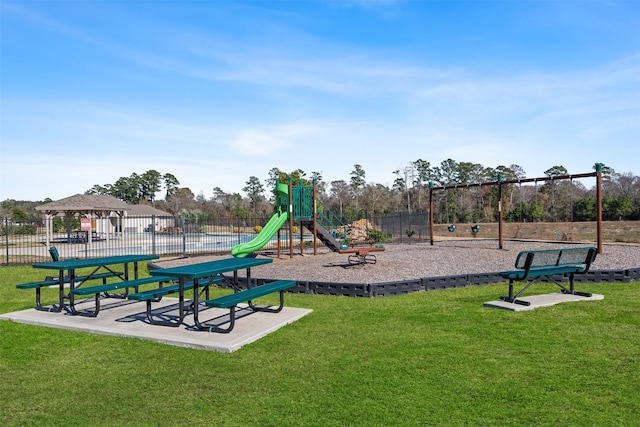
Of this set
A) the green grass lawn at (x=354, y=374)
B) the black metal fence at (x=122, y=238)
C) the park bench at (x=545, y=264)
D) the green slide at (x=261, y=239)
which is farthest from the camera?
the black metal fence at (x=122, y=238)

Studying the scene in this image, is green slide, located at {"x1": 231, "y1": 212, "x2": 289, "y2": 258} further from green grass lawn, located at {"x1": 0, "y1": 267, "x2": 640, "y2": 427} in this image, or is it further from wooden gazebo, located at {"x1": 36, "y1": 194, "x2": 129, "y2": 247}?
wooden gazebo, located at {"x1": 36, "y1": 194, "x2": 129, "y2": 247}

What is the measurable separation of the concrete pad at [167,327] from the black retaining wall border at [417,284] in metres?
1.62

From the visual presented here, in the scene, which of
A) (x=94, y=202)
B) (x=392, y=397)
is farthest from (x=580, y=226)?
(x=94, y=202)

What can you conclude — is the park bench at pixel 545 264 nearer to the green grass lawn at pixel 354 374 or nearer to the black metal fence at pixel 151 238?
the green grass lawn at pixel 354 374

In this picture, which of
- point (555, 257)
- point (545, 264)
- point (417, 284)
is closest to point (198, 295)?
point (417, 284)

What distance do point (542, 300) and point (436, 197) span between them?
141ft

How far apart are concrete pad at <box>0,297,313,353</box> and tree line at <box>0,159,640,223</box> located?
86.6 ft

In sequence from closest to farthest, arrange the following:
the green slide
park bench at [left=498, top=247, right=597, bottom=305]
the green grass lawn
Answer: the green grass lawn
park bench at [left=498, top=247, right=597, bottom=305]
the green slide

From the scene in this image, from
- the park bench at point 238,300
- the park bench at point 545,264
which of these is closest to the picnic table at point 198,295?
the park bench at point 238,300

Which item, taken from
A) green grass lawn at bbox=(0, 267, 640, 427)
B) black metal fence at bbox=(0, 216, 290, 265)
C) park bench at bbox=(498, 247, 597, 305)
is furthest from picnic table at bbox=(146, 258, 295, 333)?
black metal fence at bbox=(0, 216, 290, 265)

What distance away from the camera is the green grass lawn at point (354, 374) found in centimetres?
367

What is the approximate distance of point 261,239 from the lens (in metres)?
14.9

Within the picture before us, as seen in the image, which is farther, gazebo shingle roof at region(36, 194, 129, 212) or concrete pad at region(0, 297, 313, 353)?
gazebo shingle roof at region(36, 194, 129, 212)

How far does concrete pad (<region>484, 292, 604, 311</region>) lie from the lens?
7341mm
